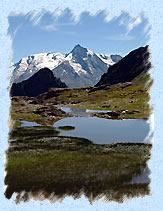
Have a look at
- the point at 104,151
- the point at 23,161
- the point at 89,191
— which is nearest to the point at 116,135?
the point at 104,151

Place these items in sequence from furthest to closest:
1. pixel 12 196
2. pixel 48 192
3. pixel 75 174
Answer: pixel 75 174 < pixel 48 192 < pixel 12 196

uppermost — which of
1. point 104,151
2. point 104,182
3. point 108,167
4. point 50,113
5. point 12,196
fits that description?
point 50,113

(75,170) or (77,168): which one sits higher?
(77,168)

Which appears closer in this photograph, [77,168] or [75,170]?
[75,170]

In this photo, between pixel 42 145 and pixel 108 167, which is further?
pixel 42 145

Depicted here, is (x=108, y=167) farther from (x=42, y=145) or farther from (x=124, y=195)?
(x=42, y=145)

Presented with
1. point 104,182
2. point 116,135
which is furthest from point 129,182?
point 116,135

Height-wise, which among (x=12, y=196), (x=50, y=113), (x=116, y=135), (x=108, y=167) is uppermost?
(x=50, y=113)

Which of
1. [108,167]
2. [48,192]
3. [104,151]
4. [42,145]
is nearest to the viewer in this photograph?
[48,192]

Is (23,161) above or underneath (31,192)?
above

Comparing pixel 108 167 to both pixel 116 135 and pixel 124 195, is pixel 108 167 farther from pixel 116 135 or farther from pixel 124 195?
pixel 116 135
